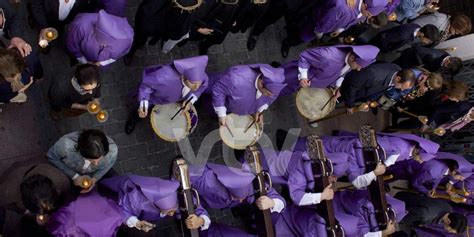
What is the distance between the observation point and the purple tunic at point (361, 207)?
22.5ft

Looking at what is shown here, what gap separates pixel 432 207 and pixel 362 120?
2282mm

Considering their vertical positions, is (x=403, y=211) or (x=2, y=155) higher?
(x=2, y=155)

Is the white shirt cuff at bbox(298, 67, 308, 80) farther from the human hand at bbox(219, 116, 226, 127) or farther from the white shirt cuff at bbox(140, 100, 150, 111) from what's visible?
the white shirt cuff at bbox(140, 100, 150, 111)

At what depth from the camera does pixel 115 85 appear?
6.83 meters

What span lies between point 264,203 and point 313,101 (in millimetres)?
2406

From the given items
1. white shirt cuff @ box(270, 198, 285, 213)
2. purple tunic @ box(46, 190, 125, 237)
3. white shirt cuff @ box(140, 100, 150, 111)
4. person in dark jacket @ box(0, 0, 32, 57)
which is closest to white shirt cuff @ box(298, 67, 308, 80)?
white shirt cuff @ box(270, 198, 285, 213)

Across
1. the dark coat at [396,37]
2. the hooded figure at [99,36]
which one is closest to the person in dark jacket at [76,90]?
the hooded figure at [99,36]

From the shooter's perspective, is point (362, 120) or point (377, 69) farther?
point (362, 120)

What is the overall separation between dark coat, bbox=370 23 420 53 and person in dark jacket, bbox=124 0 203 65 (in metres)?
3.68

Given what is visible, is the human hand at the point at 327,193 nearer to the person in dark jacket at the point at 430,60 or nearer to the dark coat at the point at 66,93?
the dark coat at the point at 66,93

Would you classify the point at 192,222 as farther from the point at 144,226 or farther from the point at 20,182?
the point at 20,182

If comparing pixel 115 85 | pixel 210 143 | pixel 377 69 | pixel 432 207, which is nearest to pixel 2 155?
pixel 115 85

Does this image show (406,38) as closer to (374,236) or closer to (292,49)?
(292,49)

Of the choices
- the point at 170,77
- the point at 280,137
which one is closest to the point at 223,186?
the point at 170,77
